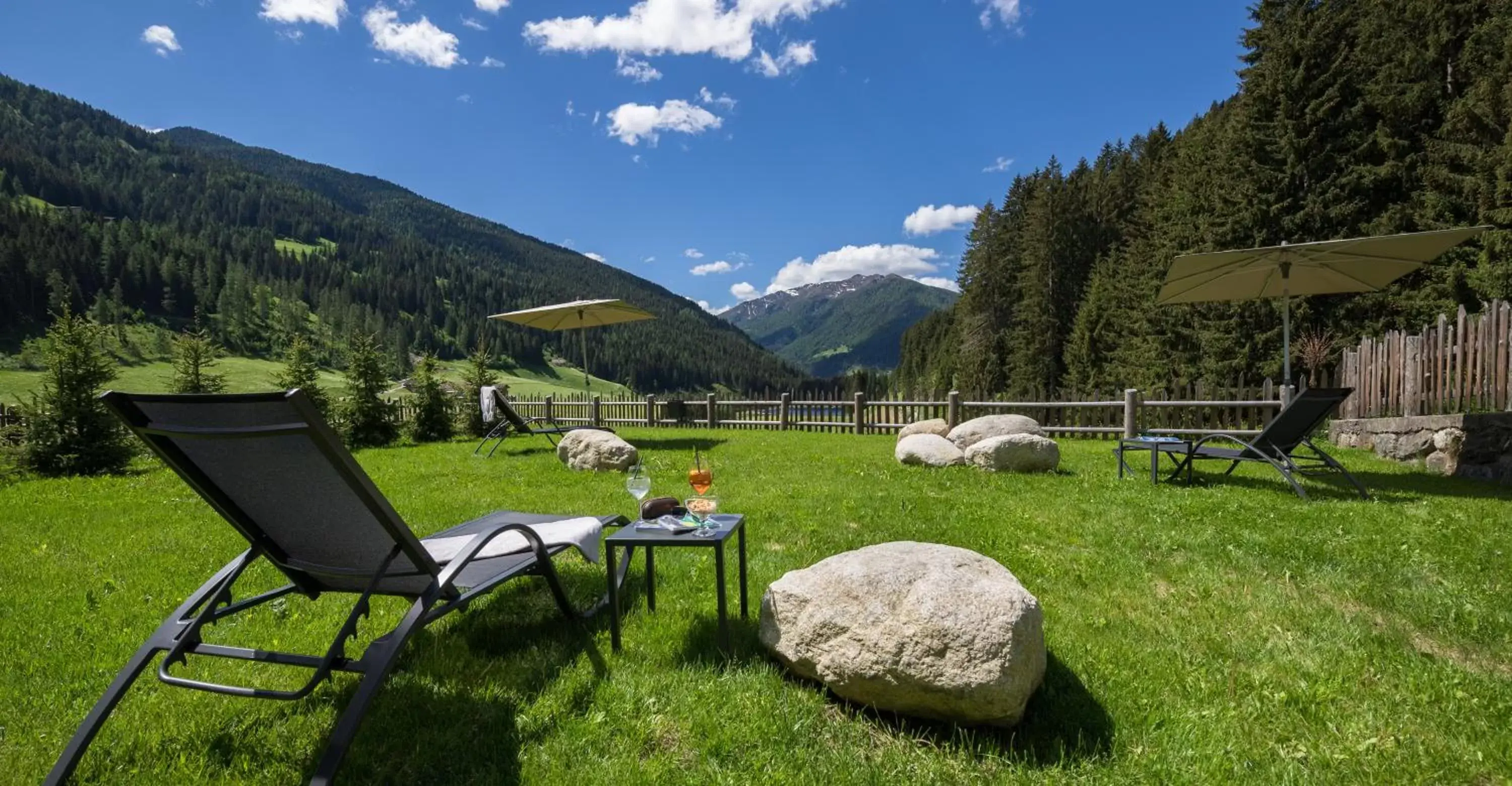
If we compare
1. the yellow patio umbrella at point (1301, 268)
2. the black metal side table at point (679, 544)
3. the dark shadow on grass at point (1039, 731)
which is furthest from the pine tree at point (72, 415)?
the yellow patio umbrella at point (1301, 268)

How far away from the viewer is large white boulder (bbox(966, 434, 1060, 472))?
772 centimetres

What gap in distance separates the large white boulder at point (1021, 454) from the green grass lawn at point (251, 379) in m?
10.4

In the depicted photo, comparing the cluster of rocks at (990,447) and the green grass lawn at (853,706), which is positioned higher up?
the cluster of rocks at (990,447)

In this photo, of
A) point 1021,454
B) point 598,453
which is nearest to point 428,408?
point 598,453

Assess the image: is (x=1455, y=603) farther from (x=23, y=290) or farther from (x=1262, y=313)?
(x=23, y=290)

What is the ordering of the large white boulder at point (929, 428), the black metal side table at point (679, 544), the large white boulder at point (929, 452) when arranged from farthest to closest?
1. the large white boulder at point (929, 428)
2. the large white boulder at point (929, 452)
3. the black metal side table at point (679, 544)

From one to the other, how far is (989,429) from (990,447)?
1.32 meters

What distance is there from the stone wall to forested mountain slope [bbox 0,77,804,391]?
44.5 meters

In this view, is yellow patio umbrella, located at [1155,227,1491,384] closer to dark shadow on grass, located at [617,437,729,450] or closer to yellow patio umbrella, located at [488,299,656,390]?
dark shadow on grass, located at [617,437,729,450]

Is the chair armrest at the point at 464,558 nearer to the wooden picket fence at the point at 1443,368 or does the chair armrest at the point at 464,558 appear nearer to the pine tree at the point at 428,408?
the wooden picket fence at the point at 1443,368

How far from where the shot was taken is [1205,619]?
3.19 meters

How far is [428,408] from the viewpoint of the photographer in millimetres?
14383

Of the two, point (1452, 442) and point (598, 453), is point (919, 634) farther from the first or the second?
point (1452, 442)

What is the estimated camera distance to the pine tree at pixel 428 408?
46.9ft
